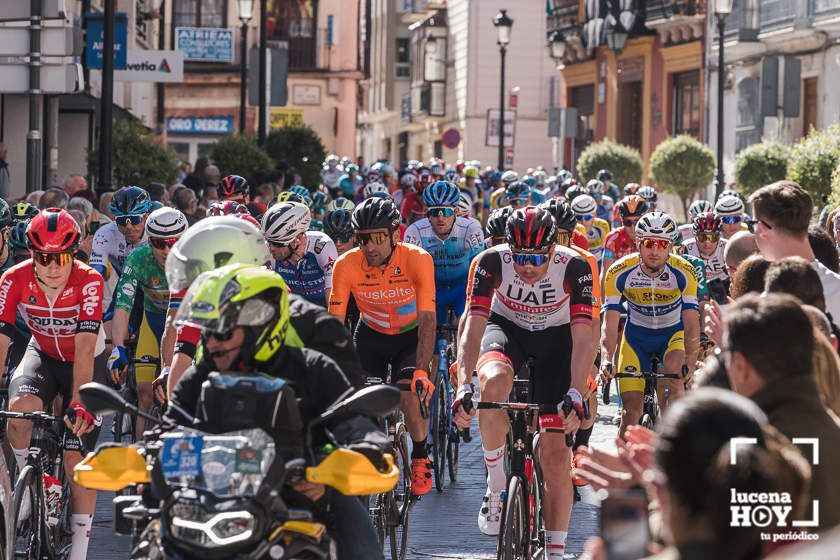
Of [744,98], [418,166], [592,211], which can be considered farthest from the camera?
[744,98]

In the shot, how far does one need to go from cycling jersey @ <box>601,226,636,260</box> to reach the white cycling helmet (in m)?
10.6

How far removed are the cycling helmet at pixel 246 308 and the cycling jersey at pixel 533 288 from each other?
353 cm

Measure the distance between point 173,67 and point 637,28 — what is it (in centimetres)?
2919

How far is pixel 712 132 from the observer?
4403 cm

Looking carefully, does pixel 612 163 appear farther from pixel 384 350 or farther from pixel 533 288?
pixel 533 288

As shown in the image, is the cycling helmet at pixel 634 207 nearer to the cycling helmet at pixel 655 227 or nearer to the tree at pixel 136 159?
the cycling helmet at pixel 655 227

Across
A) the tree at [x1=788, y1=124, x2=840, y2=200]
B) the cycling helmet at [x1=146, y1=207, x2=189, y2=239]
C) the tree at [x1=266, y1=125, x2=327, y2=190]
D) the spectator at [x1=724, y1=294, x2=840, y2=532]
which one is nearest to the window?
the tree at [x1=266, y1=125, x2=327, y2=190]

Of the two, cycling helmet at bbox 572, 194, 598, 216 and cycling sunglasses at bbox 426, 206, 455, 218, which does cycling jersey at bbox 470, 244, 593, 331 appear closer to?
cycling sunglasses at bbox 426, 206, 455, 218

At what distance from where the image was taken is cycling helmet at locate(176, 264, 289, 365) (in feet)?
17.5

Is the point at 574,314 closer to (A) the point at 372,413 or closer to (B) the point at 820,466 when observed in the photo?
(A) the point at 372,413

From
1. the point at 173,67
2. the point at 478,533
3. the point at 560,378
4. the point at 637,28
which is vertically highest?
the point at 637,28

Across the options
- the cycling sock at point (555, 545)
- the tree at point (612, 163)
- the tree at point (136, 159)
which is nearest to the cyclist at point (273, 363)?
the cycling sock at point (555, 545)

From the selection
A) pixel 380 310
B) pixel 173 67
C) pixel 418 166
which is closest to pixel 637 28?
pixel 418 166

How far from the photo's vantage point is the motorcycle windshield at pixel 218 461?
4.92m
